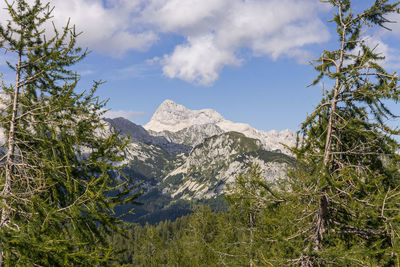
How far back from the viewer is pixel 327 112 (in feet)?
29.1

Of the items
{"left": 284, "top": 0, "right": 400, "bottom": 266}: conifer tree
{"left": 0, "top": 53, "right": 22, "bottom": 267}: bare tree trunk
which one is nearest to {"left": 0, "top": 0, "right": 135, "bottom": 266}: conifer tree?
{"left": 0, "top": 53, "right": 22, "bottom": 267}: bare tree trunk

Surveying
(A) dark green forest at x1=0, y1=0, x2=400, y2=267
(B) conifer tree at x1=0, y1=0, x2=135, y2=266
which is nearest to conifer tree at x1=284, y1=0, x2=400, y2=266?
(A) dark green forest at x1=0, y1=0, x2=400, y2=267

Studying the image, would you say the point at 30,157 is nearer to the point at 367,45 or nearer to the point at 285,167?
the point at 285,167

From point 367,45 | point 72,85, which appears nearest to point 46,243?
point 72,85

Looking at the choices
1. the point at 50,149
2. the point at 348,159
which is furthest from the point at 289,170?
the point at 50,149

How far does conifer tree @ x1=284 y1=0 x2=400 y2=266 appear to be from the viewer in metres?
7.37

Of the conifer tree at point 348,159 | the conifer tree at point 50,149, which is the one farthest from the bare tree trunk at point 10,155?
→ the conifer tree at point 348,159

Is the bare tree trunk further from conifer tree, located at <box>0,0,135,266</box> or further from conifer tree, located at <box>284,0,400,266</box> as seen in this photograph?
conifer tree, located at <box>284,0,400,266</box>

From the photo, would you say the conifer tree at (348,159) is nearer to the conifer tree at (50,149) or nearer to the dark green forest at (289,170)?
the dark green forest at (289,170)

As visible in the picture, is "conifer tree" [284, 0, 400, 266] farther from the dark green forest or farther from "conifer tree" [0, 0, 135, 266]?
"conifer tree" [0, 0, 135, 266]

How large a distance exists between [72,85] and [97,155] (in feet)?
7.65

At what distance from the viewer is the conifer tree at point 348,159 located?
24.2 feet

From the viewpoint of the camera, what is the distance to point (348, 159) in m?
8.33

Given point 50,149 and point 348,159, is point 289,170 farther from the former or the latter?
point 50,149
